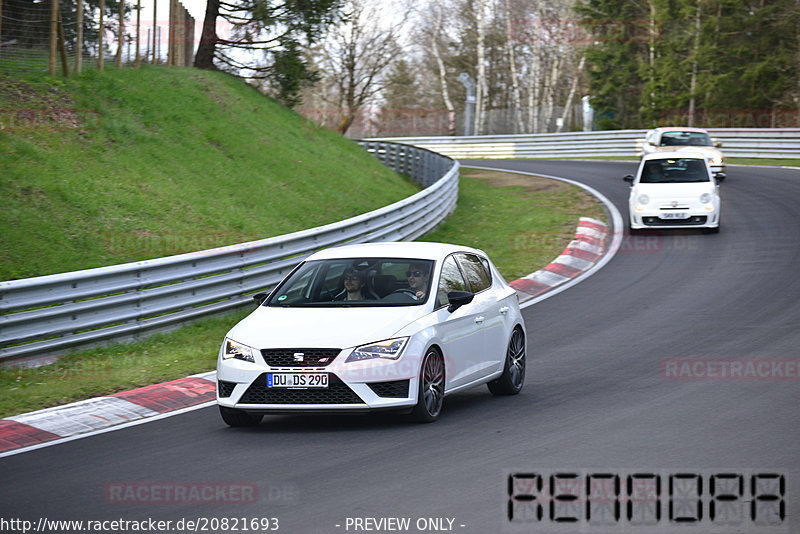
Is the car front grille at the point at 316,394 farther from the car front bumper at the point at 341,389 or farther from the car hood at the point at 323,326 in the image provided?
the car hood at the point at 323,326

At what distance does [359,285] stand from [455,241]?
13.5m

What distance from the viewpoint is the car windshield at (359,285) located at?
9.33 metres

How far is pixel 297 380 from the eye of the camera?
27.5 ft

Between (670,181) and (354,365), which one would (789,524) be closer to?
(354,365)

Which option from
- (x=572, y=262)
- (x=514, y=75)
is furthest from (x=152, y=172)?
(x=514, y=75)

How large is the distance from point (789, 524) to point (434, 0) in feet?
218

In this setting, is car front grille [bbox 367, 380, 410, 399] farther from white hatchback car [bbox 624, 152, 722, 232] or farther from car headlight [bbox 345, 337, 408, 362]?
white hatchback car [bbox 624, 152, 722, 232]

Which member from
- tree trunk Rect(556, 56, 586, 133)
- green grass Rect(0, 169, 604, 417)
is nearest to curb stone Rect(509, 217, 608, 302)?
green grass Rect(0, 169, 604, 417)

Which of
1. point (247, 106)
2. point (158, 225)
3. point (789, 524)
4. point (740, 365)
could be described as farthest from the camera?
point (247, 106)

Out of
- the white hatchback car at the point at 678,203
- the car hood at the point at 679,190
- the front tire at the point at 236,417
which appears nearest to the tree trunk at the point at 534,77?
the white hatchback car at the point at 678,203

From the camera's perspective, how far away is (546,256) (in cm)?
2078

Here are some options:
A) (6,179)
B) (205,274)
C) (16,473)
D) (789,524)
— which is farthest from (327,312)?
(6,179)

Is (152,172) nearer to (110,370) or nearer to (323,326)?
(110,370)

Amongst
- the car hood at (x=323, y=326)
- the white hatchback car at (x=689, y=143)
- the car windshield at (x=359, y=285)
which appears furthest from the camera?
the white hatchback car at (x=689, y=143)
